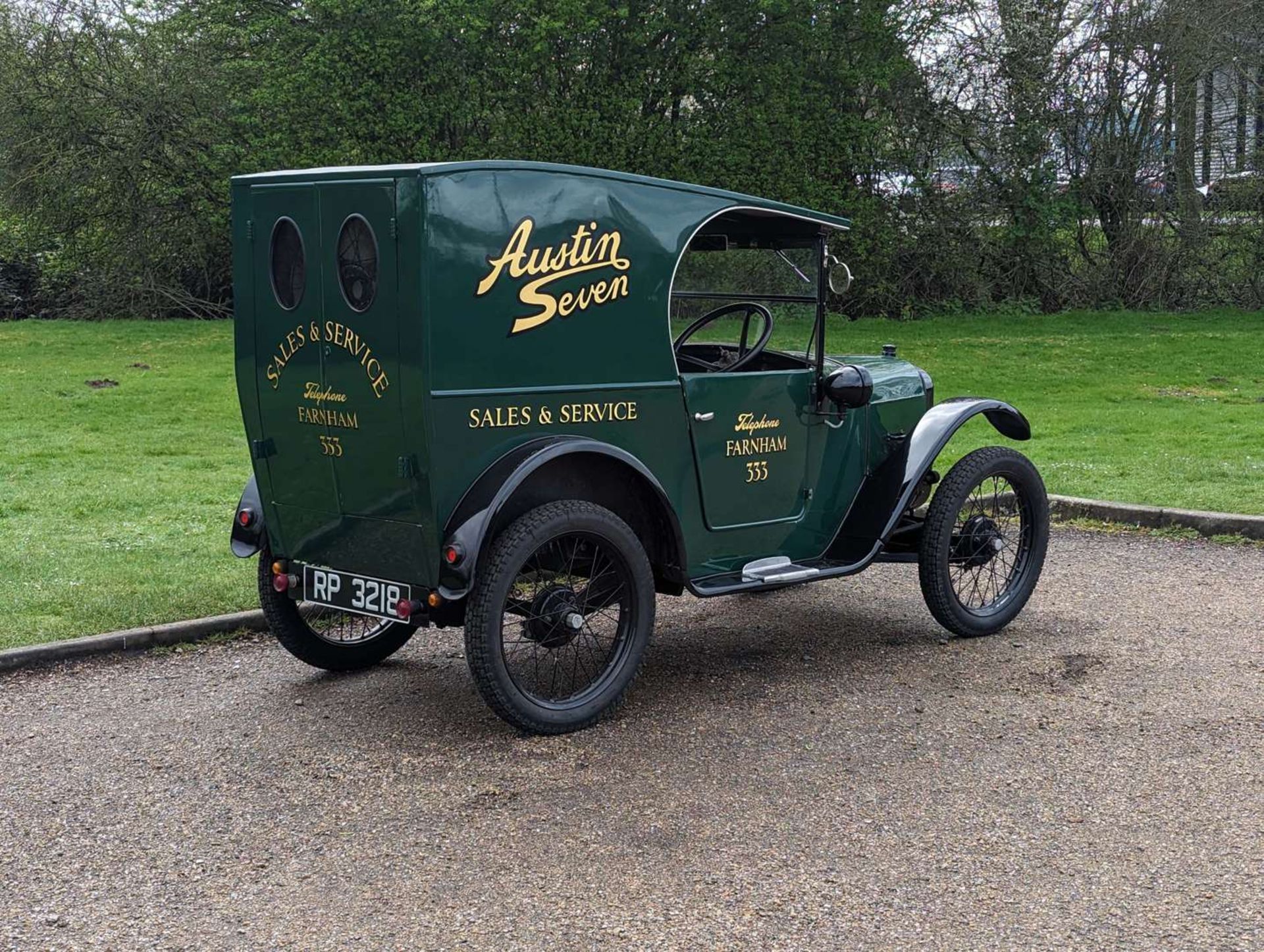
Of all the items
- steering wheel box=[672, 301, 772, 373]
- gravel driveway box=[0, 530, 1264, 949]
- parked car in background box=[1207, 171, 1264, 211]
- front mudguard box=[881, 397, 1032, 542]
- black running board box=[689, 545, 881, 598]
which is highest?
parked car in background box=[1207, 171, 1264, 211]

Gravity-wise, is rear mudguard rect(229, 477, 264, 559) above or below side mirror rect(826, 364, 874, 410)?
below

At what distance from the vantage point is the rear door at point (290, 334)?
4750mm

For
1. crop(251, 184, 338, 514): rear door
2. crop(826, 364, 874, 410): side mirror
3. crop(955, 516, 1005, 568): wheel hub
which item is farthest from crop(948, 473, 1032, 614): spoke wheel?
crop(251, 184, 338, 514): rear door

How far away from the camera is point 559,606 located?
4.79m

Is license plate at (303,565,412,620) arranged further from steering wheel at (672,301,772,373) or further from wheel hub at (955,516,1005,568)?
wheel hub at (955,516,1005,568)

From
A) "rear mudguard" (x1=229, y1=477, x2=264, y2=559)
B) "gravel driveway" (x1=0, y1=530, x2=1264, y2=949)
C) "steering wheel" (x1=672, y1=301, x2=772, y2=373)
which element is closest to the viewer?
"gravel driveway" (x1=0, y1=530, x2=1264, y2=949)

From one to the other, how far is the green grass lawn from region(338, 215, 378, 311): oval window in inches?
79.5

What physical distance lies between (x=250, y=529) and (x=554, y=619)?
1356 mm

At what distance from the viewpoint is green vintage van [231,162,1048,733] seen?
4.49 meters

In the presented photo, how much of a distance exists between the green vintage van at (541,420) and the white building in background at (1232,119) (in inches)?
570

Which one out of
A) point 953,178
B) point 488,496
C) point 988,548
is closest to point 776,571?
point 988,548

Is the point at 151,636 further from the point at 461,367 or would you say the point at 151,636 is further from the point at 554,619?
the point at 461,367

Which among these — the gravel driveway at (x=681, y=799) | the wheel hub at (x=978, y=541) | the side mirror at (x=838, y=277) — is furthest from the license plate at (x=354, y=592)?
the wheel hub at (x=978, y=541)

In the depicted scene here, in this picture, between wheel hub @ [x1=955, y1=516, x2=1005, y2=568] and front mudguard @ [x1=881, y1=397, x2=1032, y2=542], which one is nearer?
front mudguard @ [x1=881, y1=397, x2=1032, y2=542]
